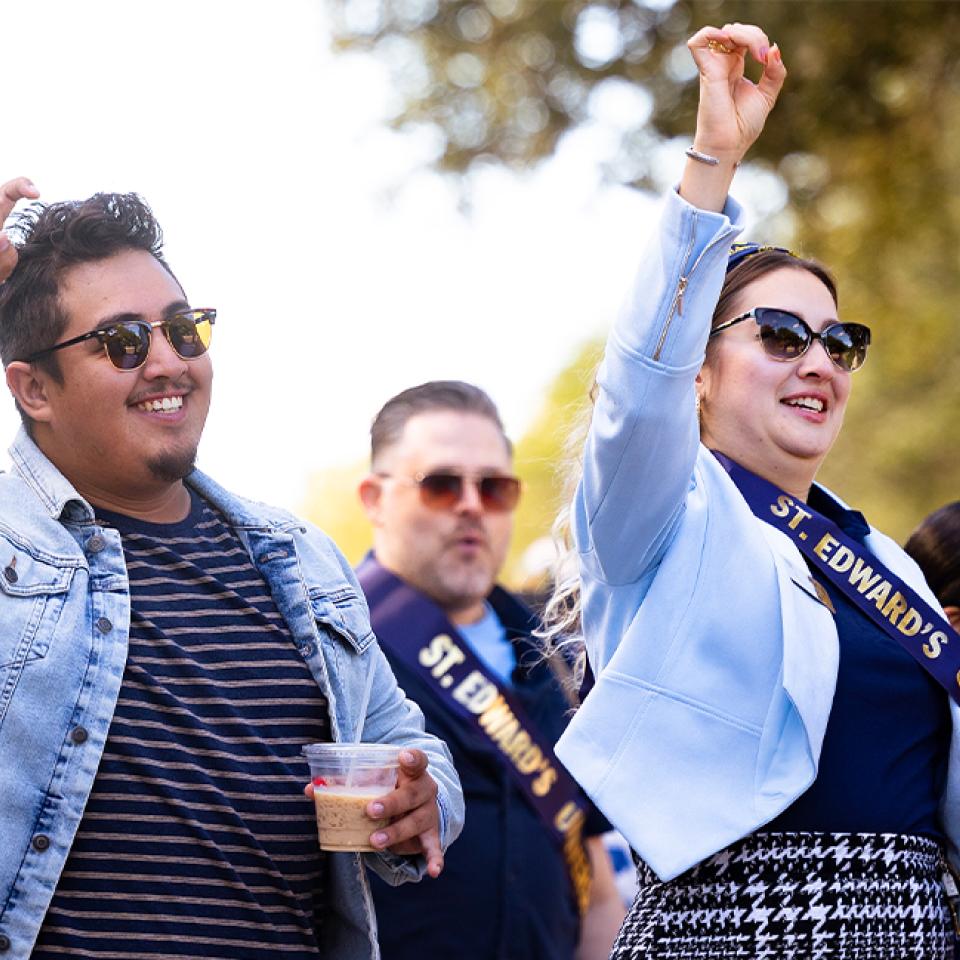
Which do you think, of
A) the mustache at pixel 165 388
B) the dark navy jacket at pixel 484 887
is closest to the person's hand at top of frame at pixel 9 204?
the mustache at pixel 165 388

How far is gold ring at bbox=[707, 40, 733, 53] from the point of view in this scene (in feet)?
8.55

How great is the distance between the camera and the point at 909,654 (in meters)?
2.89

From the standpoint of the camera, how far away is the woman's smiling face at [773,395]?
2.99 meters

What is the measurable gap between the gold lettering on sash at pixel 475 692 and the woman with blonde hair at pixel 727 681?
1630 millimetres

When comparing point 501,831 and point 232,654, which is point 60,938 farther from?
point 501,831

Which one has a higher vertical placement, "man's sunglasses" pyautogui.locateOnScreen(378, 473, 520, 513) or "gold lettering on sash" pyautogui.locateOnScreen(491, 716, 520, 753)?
"man's sunglasses" pyautogui.locateOnScreen(378, 473, 520, 513)

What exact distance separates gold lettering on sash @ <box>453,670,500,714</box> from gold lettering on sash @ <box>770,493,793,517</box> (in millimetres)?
1733

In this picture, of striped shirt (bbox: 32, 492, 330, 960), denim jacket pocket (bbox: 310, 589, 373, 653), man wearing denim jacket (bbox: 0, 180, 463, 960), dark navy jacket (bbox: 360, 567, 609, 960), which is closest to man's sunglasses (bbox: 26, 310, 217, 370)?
man wearing denim jacket (bbox: 0, 180, 463, 960)

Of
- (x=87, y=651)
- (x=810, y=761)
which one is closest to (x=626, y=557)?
(x=810, y=761)

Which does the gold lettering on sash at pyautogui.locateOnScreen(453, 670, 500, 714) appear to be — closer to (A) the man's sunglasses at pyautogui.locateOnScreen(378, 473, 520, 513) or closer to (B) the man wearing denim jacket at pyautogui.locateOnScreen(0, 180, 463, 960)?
(A) the man's sunglasses at pyautogui.locateOnScreen(378, 473, 520, 513)

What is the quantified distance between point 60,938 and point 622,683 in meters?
1.01

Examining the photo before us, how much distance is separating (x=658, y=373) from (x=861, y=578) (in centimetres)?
75

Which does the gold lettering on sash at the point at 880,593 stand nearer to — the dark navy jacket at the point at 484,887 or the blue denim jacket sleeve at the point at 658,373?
the blue denim jacket sleeve at the point at 658,373

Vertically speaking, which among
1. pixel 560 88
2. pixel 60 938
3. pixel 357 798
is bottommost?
pixel 60 938
